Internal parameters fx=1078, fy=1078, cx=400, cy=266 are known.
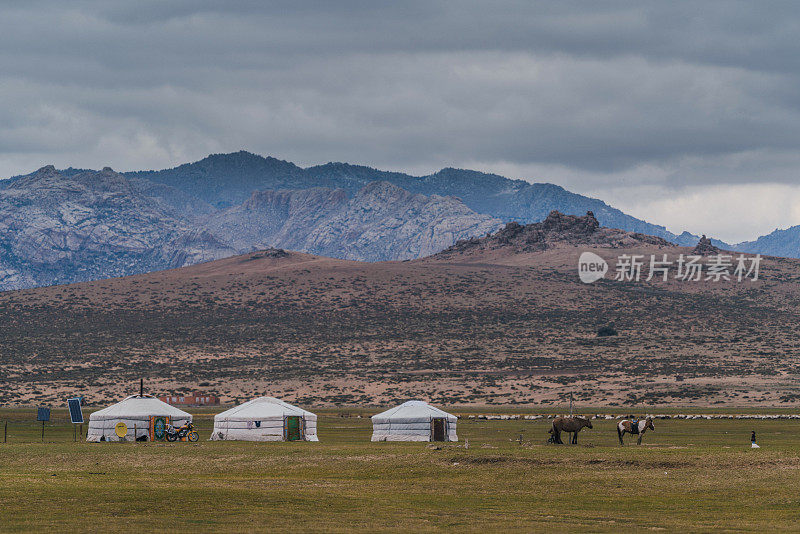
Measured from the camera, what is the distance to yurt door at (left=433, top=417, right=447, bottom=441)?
58.0 m

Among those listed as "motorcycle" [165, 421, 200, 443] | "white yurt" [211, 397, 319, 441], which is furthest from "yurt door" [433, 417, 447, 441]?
"motorcycle" [165, 421, 200, 443]

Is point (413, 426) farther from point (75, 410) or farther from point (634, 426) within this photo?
point (75, 410)

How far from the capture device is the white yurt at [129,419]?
2301 inches

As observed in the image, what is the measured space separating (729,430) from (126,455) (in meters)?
35.6

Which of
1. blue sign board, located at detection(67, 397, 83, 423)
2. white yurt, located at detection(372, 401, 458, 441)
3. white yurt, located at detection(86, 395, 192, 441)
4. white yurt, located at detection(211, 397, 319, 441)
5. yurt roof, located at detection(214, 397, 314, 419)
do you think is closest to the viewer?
white yurt, located at detection(372, 401, 458, 441)

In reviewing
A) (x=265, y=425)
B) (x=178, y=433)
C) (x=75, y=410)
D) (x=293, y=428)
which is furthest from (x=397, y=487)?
(x=75, y=410)

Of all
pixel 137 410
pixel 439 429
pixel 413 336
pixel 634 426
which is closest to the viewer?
pixel 634 426

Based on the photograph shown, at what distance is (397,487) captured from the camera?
119 feet

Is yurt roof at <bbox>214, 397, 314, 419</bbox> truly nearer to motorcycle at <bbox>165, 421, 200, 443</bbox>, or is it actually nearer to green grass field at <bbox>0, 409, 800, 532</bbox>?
motorcycle at <bbox>165, 421, 200, 443</bbox>

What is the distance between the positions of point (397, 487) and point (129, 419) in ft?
87.4

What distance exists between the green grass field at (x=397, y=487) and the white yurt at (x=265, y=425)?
580 centimetres

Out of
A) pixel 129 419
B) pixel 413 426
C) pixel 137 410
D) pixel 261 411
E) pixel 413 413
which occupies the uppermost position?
pixel 137 410

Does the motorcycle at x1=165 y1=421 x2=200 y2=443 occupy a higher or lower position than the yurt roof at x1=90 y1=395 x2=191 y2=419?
lower

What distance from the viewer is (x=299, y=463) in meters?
43.6
